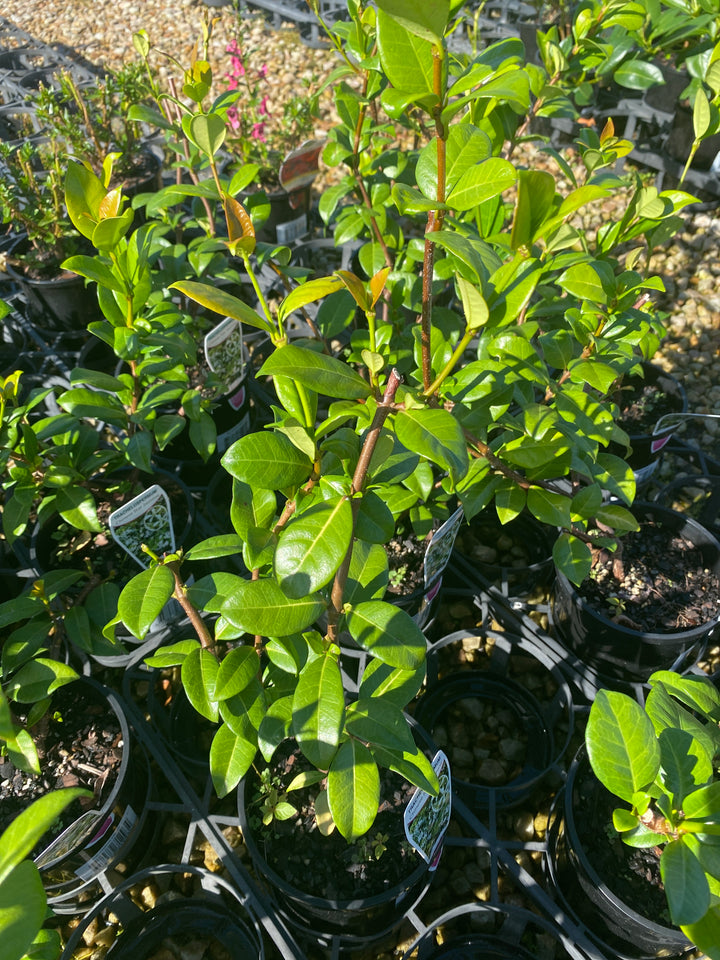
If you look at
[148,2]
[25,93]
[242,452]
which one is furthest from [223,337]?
[148,2]

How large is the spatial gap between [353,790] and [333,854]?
0.40 m

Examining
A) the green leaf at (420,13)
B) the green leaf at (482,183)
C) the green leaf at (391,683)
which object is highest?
the green leaf at (420,13)

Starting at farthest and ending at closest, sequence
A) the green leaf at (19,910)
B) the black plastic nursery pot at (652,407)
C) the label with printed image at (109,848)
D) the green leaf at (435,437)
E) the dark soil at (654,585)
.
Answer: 1. the black plastic nursery pot at (652,407)
2. the dark soil at (654,585)
3. the label with printed image at (109,848)
4. the green leaf at (435,437)
5. the green leaf at (19,910)

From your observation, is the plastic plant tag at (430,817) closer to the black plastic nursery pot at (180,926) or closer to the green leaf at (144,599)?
the black plastic nursery pot at (180,926)

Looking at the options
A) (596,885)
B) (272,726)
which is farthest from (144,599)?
(596,885)

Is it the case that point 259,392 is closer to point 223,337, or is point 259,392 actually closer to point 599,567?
point 223,337

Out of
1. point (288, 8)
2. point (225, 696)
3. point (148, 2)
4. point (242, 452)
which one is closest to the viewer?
point (242, 452)

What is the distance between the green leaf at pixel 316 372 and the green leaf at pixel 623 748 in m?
0.57

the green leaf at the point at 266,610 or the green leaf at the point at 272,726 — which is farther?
the green leaf at the point at 272,726

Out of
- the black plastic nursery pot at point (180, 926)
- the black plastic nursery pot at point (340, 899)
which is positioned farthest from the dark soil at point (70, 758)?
the black plastic nursery pot at point (340, 899)

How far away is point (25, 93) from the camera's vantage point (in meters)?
3.63

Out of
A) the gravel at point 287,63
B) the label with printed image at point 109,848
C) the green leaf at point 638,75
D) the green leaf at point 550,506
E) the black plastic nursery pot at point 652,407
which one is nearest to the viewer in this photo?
the green leaf at point 550,506

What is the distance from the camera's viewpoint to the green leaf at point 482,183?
850 millimetres

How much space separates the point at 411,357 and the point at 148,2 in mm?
5476
